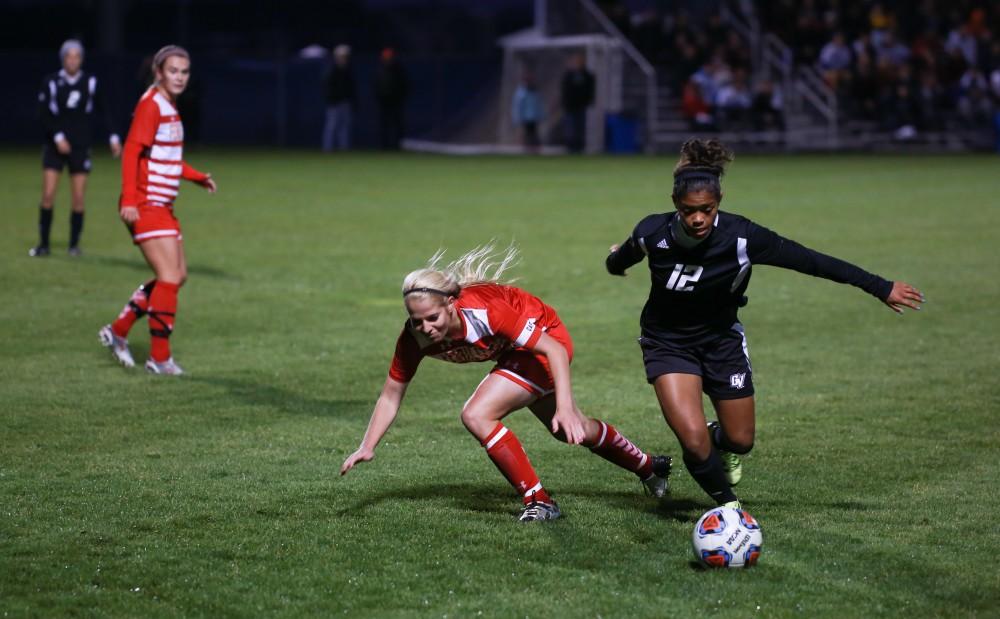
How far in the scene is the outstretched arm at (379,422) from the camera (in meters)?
5.61

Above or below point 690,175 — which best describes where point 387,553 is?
below

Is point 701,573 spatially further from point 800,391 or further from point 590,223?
point 590,223

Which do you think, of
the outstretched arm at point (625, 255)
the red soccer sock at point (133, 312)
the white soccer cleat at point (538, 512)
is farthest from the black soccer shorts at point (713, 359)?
the red soccer sock at point (133, 312)

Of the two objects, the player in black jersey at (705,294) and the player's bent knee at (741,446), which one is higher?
the player in black jersey at (705,294)

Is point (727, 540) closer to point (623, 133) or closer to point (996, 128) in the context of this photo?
point (623, 133)

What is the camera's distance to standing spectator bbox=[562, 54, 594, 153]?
31.5 m

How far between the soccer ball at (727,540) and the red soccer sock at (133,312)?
5.39 m

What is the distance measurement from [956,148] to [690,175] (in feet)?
95.6

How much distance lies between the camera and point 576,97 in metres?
31.8

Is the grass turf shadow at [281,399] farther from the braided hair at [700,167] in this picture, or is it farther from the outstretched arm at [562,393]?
the braided hair at [700,167]

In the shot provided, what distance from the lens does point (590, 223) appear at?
706 inches

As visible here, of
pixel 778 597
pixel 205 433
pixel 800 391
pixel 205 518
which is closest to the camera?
pixel 778 597

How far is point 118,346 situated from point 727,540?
18.4ft

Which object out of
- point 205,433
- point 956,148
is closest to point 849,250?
point 205,433
